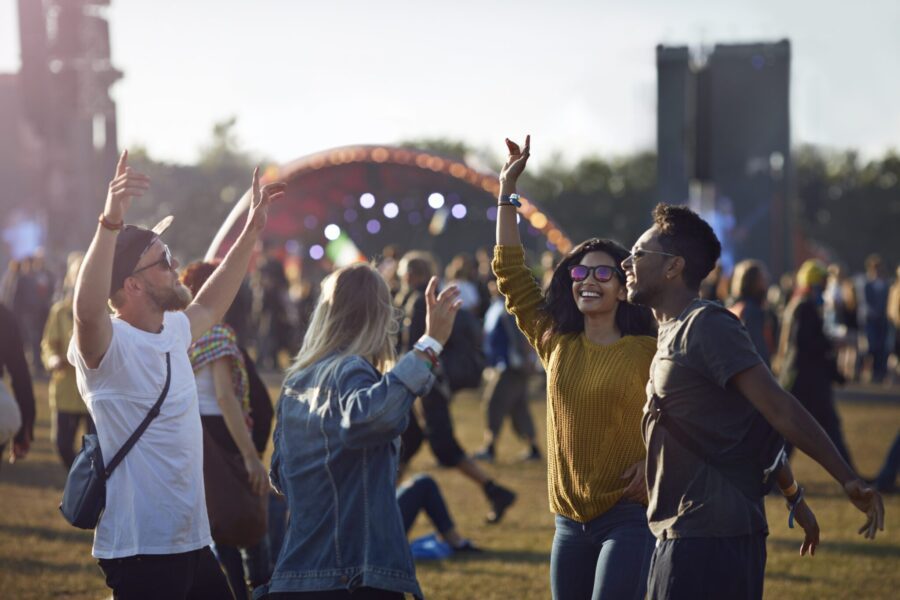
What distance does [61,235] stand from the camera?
38.8 m

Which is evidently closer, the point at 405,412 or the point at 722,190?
the point at 405,412

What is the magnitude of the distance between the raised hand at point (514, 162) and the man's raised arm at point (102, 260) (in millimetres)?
1481

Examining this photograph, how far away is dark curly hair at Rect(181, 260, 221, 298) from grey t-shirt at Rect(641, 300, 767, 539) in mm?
2922

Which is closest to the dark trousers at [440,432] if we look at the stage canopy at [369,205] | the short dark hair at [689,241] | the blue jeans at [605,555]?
the blue jeans at [605,555]

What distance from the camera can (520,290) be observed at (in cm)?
495

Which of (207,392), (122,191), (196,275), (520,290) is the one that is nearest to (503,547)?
(207,392)

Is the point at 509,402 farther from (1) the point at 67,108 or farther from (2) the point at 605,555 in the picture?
(1) the point at 67,108

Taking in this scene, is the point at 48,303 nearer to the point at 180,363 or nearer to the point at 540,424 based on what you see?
the point at 540,424

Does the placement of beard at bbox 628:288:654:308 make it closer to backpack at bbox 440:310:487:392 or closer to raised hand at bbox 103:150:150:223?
raised hand at bbox 103:150:150:223

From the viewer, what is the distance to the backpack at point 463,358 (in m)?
9.95

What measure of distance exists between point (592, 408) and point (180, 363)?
4.76ft

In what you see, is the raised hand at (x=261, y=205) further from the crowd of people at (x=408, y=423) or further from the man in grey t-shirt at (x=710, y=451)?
the man in grey t-shirt at (x=710, y=451)

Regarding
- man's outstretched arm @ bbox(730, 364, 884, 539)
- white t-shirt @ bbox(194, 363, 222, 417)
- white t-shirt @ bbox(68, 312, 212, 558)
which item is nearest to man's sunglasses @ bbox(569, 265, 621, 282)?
man's outstretched arm @ bbox(730, 364, 884, 539)

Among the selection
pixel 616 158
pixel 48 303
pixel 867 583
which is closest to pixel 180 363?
pixel 867 583
